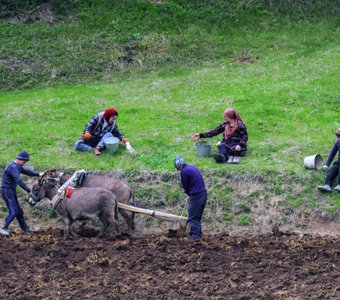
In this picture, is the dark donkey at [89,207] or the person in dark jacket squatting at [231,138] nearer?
the dark donkey at [89,207]

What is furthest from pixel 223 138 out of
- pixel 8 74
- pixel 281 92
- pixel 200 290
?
pixel 8 74

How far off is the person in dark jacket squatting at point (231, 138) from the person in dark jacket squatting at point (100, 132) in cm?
201

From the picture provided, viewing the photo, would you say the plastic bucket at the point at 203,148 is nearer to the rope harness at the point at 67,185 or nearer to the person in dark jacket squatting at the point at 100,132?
the person in dark jacket squatting at the point at 100,132

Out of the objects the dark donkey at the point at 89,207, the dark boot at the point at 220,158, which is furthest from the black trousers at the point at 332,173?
the dark donkey at the point at 89,207

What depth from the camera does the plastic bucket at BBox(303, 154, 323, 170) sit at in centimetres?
1811

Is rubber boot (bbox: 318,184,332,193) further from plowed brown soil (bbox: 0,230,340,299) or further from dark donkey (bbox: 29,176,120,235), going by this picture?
dark donkey (bbox: 29,176,120,235)

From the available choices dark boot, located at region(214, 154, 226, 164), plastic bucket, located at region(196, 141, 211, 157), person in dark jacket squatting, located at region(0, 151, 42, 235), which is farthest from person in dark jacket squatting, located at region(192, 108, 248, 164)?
person in dark jacket squatting, located at region(0, 151, 42, 235)

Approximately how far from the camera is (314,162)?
18.1 metres

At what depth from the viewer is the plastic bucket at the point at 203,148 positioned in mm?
19094

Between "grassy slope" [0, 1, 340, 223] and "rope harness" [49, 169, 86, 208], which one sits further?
"grassy slope" [0, 1, 340, 223]

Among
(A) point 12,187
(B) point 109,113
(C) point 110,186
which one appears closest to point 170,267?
(C) point 110,186

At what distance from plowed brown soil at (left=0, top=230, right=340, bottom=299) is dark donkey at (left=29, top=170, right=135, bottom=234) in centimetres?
73

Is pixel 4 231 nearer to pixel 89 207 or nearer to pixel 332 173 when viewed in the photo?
pixel 89 207

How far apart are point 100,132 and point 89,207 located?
373 cm
